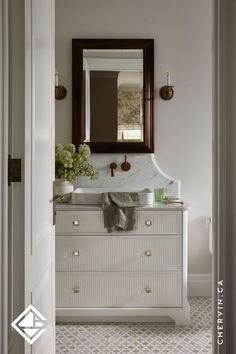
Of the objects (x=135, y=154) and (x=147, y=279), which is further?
(x=135, y=154)

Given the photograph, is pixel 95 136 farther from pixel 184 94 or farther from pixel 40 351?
pixel 40 351

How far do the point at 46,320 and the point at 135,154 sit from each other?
2013mm

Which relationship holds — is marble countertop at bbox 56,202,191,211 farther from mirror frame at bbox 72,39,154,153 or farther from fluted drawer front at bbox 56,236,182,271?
mirror frame at bbox 72,39,154,153

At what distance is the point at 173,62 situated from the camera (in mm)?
3570

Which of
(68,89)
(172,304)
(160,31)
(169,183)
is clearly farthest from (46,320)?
(160,31)

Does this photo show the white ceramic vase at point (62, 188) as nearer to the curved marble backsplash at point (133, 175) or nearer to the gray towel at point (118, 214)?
the gray towel at point (118, 214)

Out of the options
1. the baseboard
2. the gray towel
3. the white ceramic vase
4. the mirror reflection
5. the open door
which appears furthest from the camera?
the baseboard

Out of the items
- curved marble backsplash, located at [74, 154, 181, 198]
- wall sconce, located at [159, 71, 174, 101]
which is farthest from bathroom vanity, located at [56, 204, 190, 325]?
wall sconce, located at [159, 71, 174, 101]

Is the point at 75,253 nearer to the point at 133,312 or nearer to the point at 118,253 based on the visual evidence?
the point at 118,253

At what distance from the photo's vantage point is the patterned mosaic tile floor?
258 cm

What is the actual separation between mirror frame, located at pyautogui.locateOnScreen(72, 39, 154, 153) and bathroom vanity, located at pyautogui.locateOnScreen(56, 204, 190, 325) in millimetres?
745

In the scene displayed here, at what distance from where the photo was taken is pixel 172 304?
298 cm
